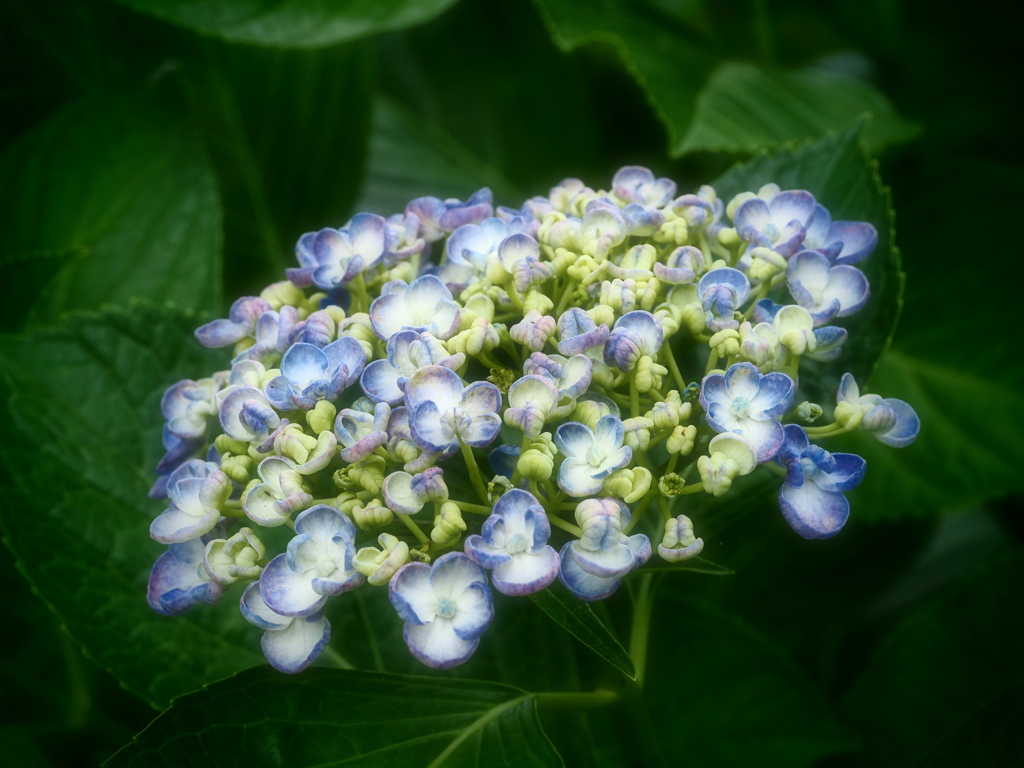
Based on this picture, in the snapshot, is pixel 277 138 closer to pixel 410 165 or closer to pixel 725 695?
pixel 410 165

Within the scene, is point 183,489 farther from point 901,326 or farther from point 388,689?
point 901,326

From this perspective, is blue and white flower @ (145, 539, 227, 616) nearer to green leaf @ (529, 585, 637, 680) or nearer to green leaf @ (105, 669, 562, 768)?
green leaf @ (105, 669, 562, 768)

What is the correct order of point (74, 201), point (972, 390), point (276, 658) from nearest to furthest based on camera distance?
1. point (276, 658)
2. point (74, 201)
3. point (972, 390)

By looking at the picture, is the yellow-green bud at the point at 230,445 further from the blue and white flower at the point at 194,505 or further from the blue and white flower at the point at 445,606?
the blue and white flower at the point at 445,606

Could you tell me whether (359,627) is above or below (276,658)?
below

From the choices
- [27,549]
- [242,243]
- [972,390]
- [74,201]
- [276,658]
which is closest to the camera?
[276,658]

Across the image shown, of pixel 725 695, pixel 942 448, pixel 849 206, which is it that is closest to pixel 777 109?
pixel 849 206

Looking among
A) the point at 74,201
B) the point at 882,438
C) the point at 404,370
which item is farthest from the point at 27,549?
the point at 882,438

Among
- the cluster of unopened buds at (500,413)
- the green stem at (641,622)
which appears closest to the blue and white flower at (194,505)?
the cluster of unopened buds at (500,413)
